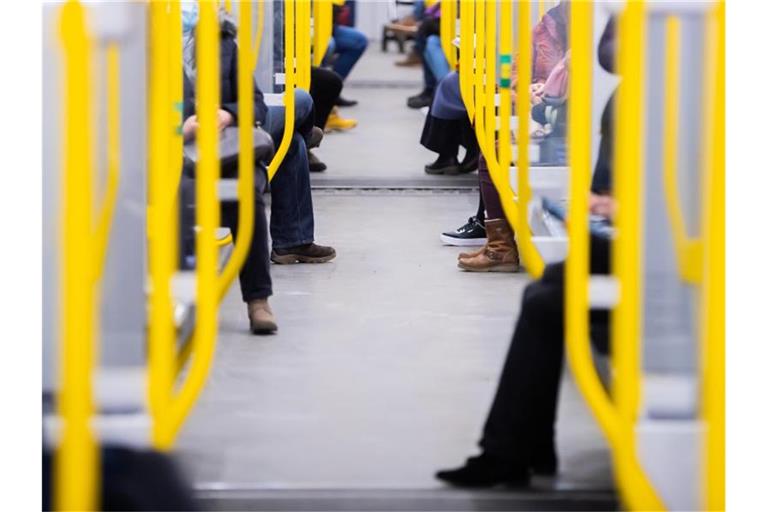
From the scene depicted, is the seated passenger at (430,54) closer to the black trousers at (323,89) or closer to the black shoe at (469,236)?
the black trousers at (323,89)

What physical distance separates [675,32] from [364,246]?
11.4 ft

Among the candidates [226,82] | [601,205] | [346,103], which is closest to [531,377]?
[601,205]

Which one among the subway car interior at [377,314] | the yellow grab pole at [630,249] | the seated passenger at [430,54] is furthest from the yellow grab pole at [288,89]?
the seated passenger at [430,54]

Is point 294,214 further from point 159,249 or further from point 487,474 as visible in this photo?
point 159,249

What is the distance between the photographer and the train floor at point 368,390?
307 centimetres

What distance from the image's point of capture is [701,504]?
2.60m

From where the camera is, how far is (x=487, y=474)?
3068 millimetres

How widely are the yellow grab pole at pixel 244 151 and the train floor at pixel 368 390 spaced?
41 centimetres

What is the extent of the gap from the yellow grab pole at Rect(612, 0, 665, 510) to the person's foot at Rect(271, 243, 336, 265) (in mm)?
2988

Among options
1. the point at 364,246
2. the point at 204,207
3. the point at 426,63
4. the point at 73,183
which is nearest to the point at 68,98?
the point at 73,183

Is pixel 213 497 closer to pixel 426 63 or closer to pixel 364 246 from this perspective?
pixel 364 246

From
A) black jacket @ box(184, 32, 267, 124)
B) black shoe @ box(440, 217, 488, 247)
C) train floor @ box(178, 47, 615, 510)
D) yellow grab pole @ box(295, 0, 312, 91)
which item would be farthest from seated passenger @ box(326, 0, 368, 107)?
black jacket @ box(184, 32, 267, 124)

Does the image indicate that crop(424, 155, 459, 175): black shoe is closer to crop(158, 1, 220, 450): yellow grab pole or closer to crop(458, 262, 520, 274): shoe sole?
crop(458, 262, 520, 274): shoe sole

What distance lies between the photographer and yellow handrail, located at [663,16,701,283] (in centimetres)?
247
